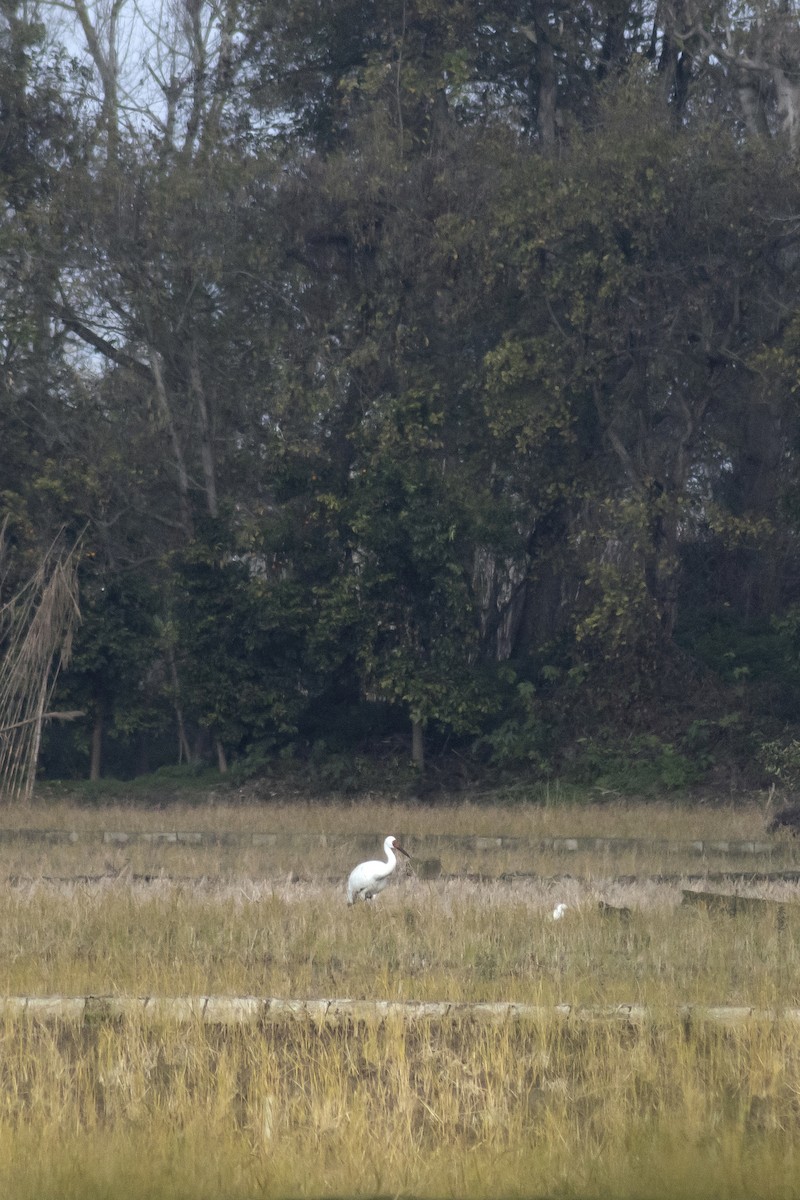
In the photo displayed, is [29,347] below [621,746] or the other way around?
the other way around

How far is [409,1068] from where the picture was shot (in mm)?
6910

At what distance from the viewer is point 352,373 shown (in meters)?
25.5

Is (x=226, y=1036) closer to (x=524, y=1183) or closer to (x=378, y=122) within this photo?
(x=524, y=1183)

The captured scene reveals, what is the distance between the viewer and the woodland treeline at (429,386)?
23141 millimetres

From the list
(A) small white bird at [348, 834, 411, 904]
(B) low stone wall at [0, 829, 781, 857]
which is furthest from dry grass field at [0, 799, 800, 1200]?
(B) low stone wall at [0, 829, 781, 857]

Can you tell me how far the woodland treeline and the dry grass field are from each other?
13859mm

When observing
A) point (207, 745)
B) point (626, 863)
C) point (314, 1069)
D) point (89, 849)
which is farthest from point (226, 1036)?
A: point (207, 745)

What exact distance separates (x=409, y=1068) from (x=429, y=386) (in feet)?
61.6

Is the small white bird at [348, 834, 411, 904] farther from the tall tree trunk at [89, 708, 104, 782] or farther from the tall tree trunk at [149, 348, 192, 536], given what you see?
the tall tree trunk at [89, 708, 104, 782]

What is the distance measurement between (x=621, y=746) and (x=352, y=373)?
750 centimetres

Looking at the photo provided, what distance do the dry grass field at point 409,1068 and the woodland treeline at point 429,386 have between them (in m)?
13.9

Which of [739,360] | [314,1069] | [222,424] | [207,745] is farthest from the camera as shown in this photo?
[207,745]

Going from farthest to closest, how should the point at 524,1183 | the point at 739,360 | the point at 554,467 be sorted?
the point at 554,467 → the point at 739,360 → the point at 524,1183

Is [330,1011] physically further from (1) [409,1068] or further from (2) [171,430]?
(2) [171,430]
